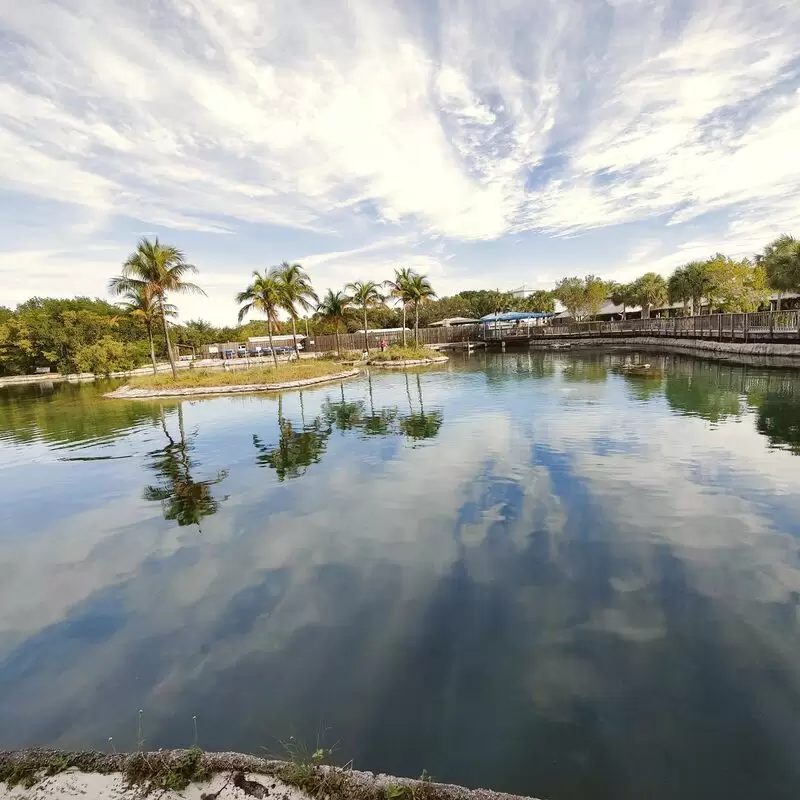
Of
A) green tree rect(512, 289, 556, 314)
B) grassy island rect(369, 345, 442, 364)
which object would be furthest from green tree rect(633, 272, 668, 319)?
grassy island rect(369, 345, 442, 364)

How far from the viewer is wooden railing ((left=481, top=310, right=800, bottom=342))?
30922 mm

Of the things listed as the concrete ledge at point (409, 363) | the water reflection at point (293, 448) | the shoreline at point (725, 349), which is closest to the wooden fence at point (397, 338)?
the concrete ledge at point (409, 363)

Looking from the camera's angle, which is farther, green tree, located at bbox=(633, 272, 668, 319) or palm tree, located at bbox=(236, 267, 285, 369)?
green tree, located at bbox=(633, 272, 668, 319)

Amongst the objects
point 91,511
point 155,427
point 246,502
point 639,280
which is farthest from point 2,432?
point 639,280

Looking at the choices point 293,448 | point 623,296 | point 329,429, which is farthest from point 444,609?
point 623,296

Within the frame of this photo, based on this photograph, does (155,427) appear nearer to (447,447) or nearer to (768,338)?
(447,447)

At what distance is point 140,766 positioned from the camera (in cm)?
370

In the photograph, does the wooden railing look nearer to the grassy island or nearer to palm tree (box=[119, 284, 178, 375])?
the grassy island

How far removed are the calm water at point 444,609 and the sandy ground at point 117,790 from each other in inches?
34.7

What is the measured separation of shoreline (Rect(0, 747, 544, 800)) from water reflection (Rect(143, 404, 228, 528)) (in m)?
6.55

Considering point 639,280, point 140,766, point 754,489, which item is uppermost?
point 639,280

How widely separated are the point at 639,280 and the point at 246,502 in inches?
2936

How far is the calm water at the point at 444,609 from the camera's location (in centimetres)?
433

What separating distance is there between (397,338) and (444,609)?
66513 millimetres
